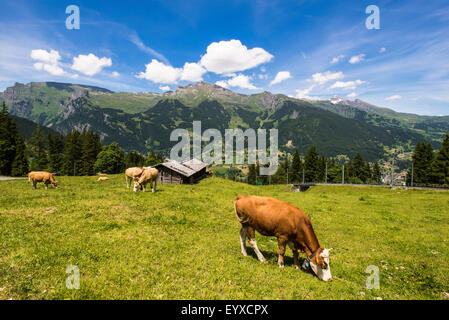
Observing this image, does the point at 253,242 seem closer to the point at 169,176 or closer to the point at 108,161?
the point at 169,176

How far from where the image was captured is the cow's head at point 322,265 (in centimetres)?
817

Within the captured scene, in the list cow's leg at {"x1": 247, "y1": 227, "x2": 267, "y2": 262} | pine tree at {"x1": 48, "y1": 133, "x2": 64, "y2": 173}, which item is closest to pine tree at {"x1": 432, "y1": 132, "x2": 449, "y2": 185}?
cow's leg at {"x1": 247, "y1": 227, "x2": 267, "y2": 262}

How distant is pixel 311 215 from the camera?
21.4 meters

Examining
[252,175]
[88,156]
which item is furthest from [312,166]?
[88,156]

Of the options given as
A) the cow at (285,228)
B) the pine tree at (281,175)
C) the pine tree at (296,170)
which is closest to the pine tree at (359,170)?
the pine tree at (296,170)

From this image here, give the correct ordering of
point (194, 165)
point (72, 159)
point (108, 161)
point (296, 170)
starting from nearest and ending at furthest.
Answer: point (194, 165) < point (108, 161) < point (72, 159) < point (296, 170)

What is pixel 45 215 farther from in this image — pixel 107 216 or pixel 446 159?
pixel 446 159

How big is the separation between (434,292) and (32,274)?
570 inches

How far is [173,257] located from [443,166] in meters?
88.7

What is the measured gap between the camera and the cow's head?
8.17 metres

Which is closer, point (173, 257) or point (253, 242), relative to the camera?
point (173, 257)

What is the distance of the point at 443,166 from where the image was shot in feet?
210

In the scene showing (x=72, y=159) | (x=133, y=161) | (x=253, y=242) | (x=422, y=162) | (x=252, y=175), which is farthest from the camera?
(x=252, y=175)
